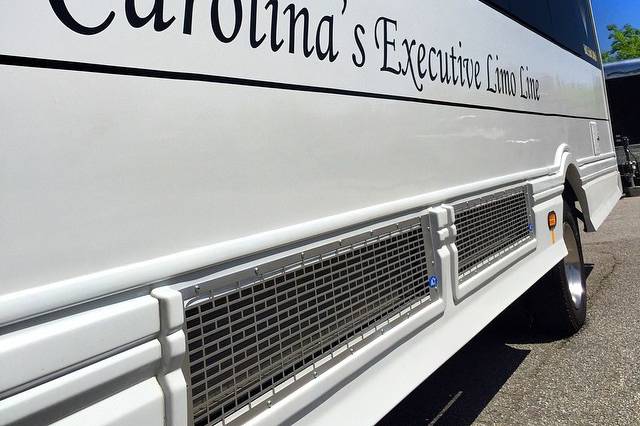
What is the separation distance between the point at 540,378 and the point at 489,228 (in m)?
1.28

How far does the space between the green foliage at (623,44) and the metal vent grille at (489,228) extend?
30990 millimetres

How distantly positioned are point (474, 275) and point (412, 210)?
23.9 inches

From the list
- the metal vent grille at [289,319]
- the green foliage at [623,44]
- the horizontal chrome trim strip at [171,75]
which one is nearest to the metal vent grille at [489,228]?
Result: the metal vent grille at [289,319]

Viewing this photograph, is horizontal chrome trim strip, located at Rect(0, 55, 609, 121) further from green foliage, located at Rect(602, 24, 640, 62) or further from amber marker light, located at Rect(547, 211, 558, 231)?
green foliage, located at Rect(602, 24, 640, 62)

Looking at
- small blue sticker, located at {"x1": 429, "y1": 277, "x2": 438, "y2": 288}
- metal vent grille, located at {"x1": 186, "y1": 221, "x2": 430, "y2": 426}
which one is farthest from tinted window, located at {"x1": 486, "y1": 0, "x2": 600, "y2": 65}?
A: metal vent grille, located at {"x1": 186, "y1": 221, "x2": 430, "y2": 426}

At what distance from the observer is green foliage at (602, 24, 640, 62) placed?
98.3 ft

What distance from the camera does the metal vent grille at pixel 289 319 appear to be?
4.52 feet

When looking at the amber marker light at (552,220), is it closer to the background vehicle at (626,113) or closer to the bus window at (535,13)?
the bus window at (535,13)

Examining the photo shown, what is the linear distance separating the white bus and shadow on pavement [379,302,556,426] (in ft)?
2.93

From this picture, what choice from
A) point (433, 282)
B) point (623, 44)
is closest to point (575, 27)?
point (433, 282)

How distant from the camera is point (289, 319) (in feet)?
5.25

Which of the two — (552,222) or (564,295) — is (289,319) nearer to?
(552,222)

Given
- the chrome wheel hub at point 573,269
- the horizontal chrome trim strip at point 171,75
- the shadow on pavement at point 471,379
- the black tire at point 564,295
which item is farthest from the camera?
the chrome wheel hub at point 573,269

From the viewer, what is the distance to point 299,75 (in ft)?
5.50
